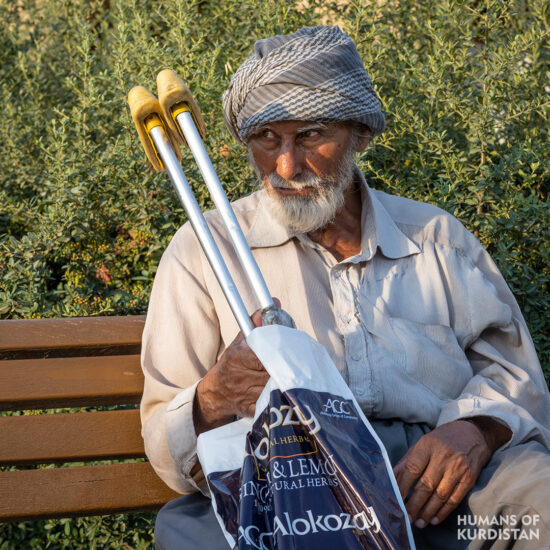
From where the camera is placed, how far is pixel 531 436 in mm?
2439

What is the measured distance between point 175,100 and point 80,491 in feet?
4.36

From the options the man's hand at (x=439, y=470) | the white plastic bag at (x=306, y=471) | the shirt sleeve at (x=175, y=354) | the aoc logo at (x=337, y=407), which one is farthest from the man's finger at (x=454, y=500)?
the shirt sleeve at (x=175, y=354)

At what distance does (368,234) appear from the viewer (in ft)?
9.02

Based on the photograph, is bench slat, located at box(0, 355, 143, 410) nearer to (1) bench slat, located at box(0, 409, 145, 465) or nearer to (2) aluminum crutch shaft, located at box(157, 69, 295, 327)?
(1) bench slat, located at box(0, 409, 145, 465)

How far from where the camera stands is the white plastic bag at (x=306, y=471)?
5.97 ft

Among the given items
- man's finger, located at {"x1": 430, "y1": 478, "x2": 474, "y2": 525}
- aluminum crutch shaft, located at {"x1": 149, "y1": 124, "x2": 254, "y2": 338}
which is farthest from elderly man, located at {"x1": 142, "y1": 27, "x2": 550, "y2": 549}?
aluminum crutch shaft, located at {"x1": 149, "y1": 124, "x2": 254, "y2": 338}

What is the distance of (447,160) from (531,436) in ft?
5.55

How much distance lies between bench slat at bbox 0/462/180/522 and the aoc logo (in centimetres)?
103

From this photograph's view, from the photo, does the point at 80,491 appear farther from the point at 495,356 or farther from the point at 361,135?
the point at 361,135

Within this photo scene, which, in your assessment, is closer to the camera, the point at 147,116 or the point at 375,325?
the point at 147,116

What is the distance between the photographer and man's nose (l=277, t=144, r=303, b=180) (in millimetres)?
2623

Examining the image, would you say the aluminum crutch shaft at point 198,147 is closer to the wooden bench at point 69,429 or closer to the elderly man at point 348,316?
the elderly man at point 348,316

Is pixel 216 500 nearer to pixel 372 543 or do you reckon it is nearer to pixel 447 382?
pixel 372 543

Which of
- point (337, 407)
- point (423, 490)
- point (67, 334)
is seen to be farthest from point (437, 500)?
point (67, 334)
